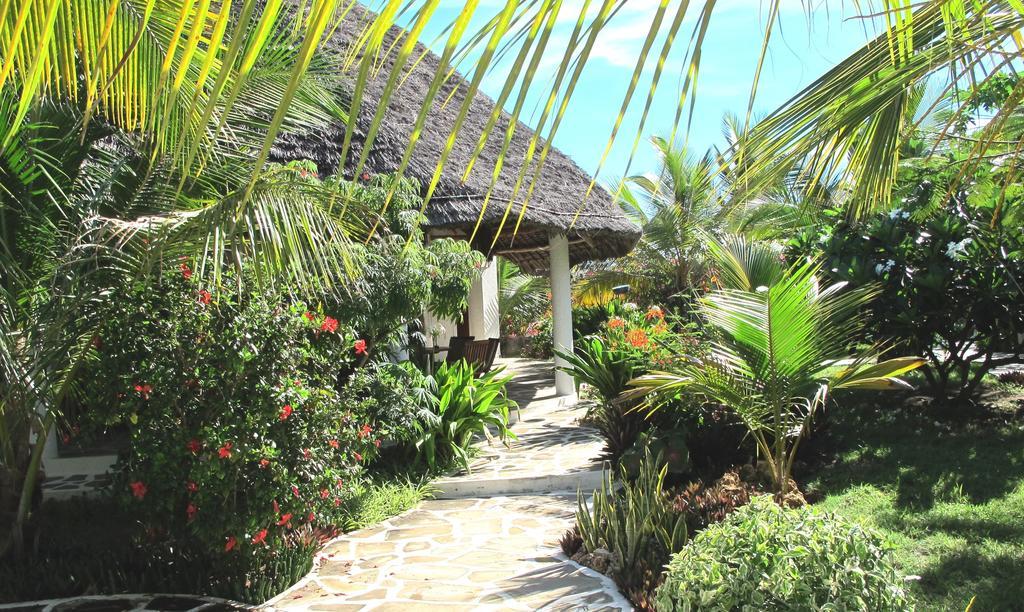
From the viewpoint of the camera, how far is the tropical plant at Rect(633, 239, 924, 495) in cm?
486

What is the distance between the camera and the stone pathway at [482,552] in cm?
477

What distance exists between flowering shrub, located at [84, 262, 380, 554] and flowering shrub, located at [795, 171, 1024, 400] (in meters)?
4.71

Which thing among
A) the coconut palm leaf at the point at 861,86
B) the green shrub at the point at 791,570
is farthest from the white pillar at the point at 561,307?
the coconut palm leaf at the point at 861,86

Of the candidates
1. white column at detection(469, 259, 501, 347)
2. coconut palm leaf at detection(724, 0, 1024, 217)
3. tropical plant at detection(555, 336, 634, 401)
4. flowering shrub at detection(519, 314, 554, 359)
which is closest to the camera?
coconut palm leaf at detection(724, 0, 1024, 217)

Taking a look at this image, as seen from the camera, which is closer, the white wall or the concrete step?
the concrete step

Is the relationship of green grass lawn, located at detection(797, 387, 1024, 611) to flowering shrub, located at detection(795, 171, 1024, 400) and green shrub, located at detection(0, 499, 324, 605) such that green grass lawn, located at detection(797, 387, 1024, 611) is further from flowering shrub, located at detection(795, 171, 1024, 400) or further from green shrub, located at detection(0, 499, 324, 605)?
green shrub, located at detection(0, 499, 324, 605)

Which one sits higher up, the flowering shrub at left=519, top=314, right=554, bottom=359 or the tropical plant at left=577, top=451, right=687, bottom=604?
the flowering shrub at left=519, top=314, right=554, bottom=359

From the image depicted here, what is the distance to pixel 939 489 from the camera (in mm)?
5598

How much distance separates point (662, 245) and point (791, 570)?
14289 millimetres

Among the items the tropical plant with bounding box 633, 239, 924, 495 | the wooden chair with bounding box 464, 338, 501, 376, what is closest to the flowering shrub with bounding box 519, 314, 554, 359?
the wooden chair with bounding box 464, 338, 501, 376

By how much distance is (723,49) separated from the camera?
1065mm

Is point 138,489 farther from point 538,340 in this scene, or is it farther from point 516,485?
point 538,340

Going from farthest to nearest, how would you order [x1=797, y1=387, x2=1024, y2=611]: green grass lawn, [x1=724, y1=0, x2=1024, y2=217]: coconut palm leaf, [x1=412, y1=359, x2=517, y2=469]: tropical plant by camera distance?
[x1=412, y1=359, x2=517, y2=469]: tropical plant, [x1=797, y1=387, x2=1024, y2=611]: green grass lawn, [x1=724, y1=0, x2=1024, y2=217]: coconut palm leaf

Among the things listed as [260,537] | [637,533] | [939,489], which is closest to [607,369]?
[939,489]
